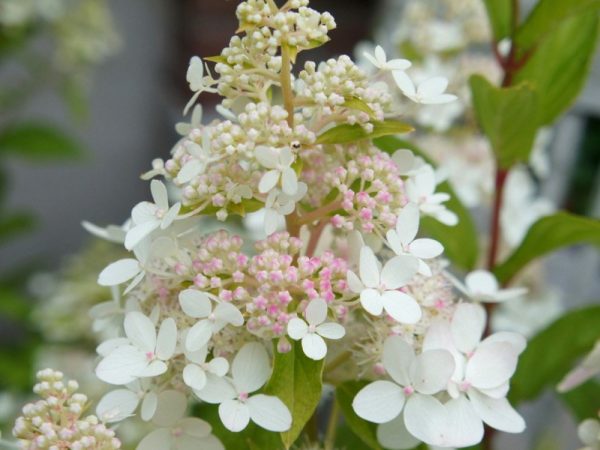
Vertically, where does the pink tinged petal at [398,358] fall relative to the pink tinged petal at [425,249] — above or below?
below

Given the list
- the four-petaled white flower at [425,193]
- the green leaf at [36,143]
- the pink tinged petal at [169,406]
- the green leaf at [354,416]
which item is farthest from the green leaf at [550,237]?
the green leaf at [36,143]

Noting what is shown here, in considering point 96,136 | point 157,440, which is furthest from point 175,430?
point 96,136

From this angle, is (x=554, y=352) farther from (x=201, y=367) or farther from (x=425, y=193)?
(x=201, y=367)

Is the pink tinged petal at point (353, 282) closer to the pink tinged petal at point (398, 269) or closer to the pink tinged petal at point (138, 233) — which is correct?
the pink tinged petal at point (398, 269)

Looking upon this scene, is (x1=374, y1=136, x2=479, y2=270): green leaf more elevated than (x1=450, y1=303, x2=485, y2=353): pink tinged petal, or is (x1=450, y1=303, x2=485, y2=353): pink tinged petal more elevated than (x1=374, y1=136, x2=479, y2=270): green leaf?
(x1=450, y1=303, x2=485, y2=353): pink tinged petal

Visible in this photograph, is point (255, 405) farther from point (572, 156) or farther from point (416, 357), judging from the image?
point (572, 156)

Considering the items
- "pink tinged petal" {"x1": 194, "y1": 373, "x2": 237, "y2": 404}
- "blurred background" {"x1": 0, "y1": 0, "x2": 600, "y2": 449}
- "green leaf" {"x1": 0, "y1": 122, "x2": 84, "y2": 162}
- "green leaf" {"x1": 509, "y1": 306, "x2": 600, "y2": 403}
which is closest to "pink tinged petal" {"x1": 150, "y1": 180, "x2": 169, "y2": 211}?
"pink tinged petal" {"x1": 194, "y1": 373, "x2": 237, "y2": 404}

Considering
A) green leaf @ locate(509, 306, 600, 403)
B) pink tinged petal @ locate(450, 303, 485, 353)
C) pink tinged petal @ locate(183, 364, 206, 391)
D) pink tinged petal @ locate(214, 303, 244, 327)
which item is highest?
pink tinged petal @ locate(214, 303, 244, 327)

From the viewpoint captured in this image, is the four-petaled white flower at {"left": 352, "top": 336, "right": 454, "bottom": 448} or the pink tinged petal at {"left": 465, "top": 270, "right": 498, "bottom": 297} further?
the pink tinged petal at {"left": 465, "top": 270, "right": 498, "bottom": 297}

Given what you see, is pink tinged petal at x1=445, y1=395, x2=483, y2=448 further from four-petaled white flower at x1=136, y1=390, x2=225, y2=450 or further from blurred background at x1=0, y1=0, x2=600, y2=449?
blurred background at x1=0, y1=0, x2=600, y2=449
